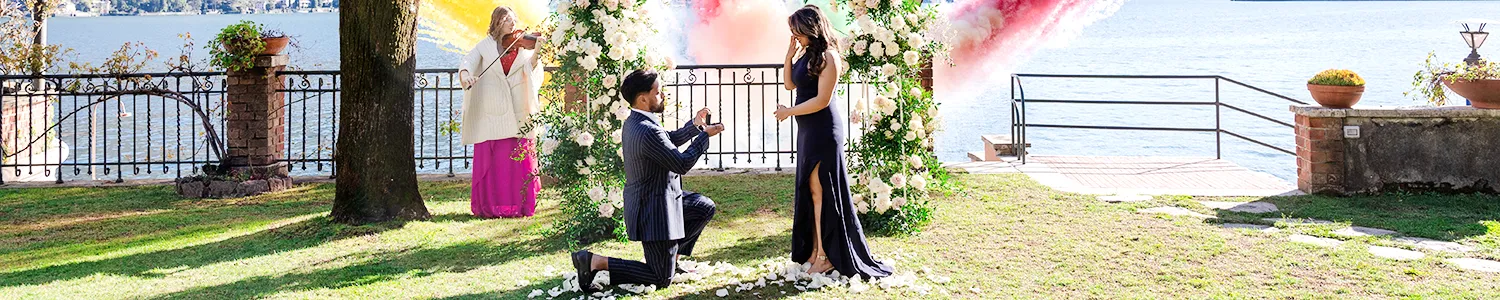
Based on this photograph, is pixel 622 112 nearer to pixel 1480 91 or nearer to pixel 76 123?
pixel 1480 91

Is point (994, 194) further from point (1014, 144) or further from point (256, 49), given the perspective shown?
point (256, 49)

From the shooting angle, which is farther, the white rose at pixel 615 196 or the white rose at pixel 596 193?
the white rose at pixel 615 196

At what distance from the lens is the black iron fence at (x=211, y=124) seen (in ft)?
32.8

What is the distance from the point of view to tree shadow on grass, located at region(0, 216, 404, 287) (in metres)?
6.29

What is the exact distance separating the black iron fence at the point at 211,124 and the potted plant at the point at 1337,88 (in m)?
3.15

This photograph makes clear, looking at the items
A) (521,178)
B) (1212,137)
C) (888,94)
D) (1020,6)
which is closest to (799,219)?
(888,94)

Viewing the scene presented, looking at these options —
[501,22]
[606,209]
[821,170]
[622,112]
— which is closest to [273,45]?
[501,22]

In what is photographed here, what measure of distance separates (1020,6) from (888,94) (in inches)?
486

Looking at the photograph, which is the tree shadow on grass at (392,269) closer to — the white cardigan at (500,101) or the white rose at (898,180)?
the white cardigan at (500,101)

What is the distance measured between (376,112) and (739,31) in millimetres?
12545

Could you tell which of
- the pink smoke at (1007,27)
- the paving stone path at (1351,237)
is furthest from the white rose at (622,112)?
the pink smoke at (1007,27)

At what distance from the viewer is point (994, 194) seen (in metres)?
8.71

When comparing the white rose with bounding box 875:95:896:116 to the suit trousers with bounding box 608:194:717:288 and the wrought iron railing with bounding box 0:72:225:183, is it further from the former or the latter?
the wrought iron railing with bounding box 0:72:225:183

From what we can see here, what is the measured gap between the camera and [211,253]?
270 inches
